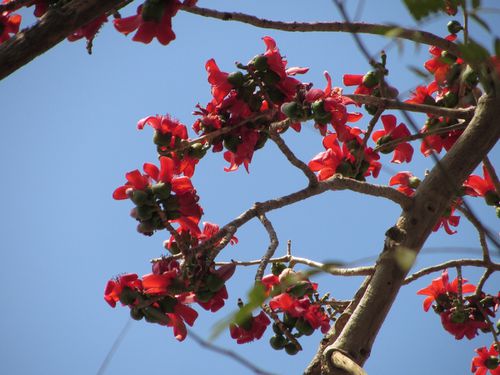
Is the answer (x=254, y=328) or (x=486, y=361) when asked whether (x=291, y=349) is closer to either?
(x=254, y=328)

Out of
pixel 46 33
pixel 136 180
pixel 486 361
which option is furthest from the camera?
pixel 486 361

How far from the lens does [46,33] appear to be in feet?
4.18

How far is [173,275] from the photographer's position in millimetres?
1706

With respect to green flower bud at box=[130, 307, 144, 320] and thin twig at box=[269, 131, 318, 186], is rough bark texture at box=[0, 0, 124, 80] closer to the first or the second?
thin twig at box=[269, 131, 318, 186]

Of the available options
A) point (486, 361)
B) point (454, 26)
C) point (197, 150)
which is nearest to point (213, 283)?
point (197, 150)

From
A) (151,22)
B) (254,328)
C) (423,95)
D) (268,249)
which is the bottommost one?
(254,328)

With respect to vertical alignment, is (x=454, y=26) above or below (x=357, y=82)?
above

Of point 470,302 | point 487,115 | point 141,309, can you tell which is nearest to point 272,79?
point 487,115

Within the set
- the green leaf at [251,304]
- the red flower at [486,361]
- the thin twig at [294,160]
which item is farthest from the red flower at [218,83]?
the red flower at [486,361]

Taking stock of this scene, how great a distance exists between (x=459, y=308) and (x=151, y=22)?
5.17 feet

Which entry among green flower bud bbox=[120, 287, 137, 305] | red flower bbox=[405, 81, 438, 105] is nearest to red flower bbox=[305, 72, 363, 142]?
red flower bbox=[405, 81, 438, 105]

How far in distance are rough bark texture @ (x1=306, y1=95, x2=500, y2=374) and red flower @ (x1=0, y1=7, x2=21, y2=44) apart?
1385mm

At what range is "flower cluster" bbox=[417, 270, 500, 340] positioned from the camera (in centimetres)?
240

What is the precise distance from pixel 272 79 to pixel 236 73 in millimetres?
120
